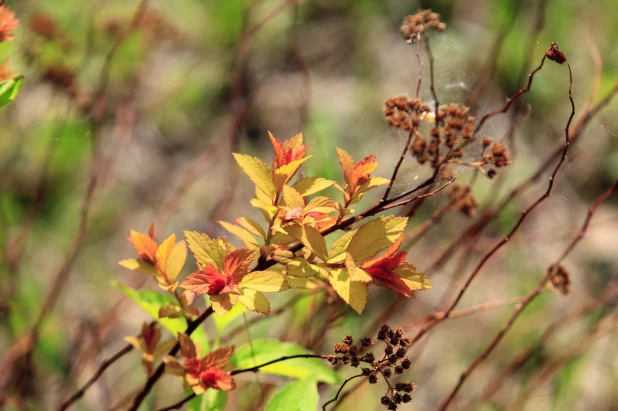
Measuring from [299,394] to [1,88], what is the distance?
0.54 meters

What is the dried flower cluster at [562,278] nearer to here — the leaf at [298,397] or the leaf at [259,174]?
the leaf at [298,397]

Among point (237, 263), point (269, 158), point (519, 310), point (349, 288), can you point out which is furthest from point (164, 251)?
point (269, 158)

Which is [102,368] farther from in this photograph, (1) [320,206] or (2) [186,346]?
(1) [320,206]

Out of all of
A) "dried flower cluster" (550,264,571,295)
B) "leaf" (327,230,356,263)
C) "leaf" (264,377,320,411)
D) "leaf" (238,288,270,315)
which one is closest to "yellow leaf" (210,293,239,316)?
"leaf" (238,288,270,315)

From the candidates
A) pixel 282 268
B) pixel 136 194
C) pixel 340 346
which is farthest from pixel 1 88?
pixel 136 194

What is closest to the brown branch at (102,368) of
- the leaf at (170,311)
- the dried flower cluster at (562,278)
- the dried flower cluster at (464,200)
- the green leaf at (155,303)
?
the green leaf at (155,303)

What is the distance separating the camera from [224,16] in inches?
94.5

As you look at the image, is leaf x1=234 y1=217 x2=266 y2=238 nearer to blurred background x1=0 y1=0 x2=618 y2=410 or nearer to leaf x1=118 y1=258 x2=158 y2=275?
leaf x1=118 y1=258 x2=158 y2=275

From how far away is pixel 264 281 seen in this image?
2.03ft

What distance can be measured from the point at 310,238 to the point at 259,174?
0.33ft

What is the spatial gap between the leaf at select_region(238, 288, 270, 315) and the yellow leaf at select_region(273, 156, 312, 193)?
0.12 metres

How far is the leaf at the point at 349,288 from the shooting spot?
0.59 meters

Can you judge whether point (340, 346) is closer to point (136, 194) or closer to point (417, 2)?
point (136, 194)

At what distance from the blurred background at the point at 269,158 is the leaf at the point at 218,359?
632 millimetres
